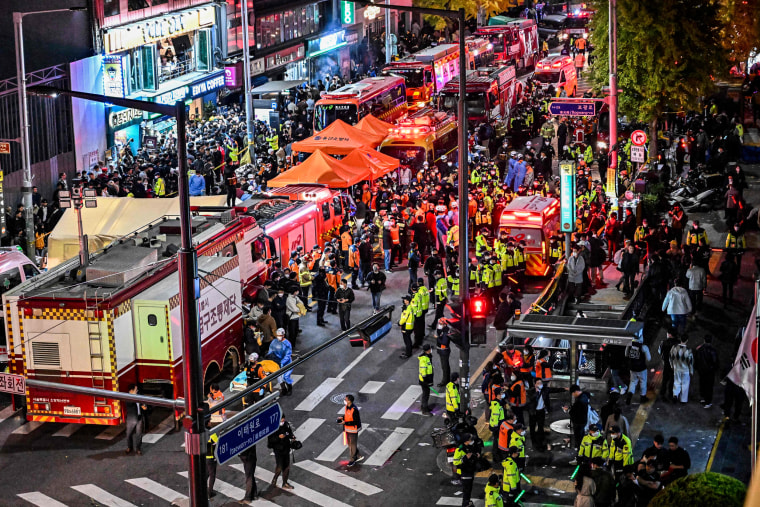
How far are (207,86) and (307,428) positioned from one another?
34.6m

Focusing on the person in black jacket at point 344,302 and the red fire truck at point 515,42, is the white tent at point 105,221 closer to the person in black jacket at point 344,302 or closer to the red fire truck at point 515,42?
the person in black jacket at point 344,302

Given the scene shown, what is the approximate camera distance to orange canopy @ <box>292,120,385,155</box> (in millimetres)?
40406

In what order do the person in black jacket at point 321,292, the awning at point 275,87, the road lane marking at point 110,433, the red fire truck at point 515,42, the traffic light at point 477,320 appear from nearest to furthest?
the traffic light at point 477,320
the road lane marking at point 110,433
the person in black jacket at point 321,292
the awning at point 275,87
the red fire truck at point 515,42

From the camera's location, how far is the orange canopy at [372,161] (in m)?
38.7

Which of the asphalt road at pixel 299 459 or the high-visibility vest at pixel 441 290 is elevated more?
the high-visibility vest at pixel 441 290

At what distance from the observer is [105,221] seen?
30.8 metres

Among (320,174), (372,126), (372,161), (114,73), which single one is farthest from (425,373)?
(114,73)

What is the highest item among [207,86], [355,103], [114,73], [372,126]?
[114,73]

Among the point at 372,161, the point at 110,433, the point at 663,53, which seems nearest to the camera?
the point at 110,433

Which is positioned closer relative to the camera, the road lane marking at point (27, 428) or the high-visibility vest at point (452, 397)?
the high-visibility vest at point (452, 397)

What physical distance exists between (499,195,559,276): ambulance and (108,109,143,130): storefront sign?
20.6 m

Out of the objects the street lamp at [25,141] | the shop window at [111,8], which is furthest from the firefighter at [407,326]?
the shop window at [111,8]

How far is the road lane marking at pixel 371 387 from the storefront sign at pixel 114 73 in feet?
80.1

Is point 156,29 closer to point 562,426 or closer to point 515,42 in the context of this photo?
point 515,42
